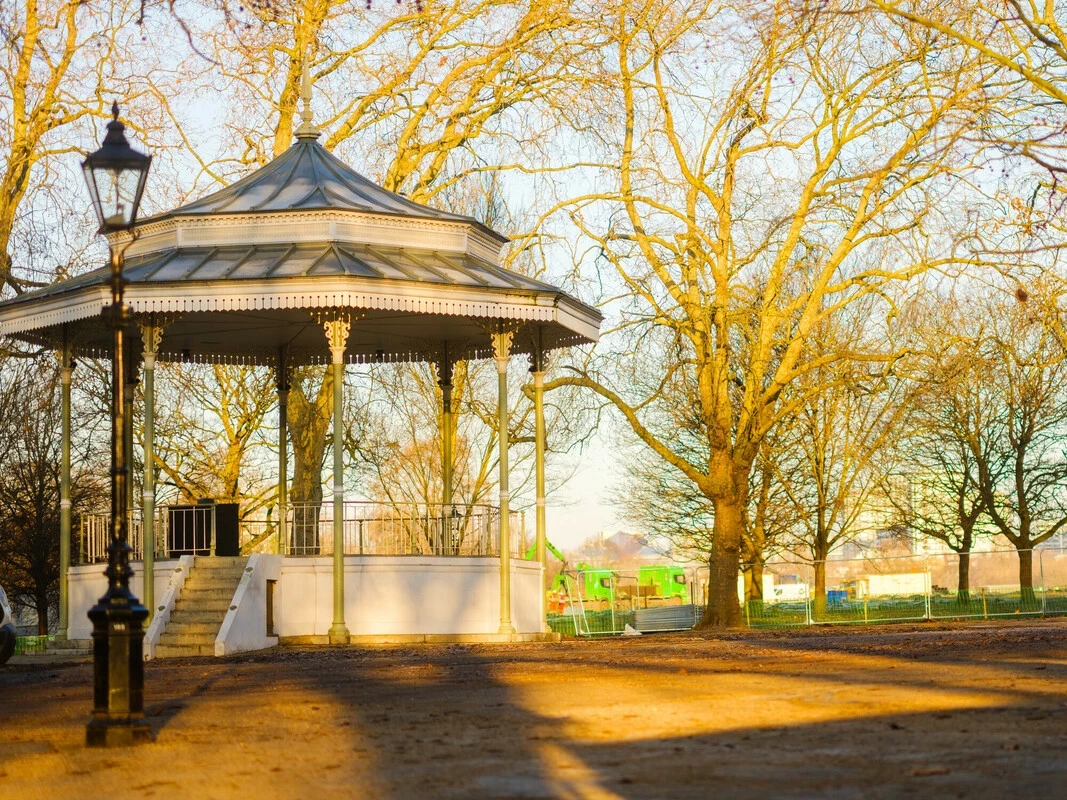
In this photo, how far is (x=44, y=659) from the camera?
24.5m

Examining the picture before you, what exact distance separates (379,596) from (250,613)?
2098 mm

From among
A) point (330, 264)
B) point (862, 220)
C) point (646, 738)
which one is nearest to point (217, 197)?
point (330, 264)

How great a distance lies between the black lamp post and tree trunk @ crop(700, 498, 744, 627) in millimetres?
22823

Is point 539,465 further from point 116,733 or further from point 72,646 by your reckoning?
point 116,733

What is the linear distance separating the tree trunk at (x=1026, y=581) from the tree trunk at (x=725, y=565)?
7551mm

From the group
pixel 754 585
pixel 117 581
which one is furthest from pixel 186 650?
pixel 754 585

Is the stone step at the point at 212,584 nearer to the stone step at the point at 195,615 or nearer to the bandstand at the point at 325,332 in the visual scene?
the bandstand at the point at 325,332

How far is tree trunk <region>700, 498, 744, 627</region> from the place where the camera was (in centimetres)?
3322

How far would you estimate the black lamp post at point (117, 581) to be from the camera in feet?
35.4

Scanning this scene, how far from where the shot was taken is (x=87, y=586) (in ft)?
83.8

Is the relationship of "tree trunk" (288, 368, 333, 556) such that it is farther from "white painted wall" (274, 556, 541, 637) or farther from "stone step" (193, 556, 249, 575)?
"white painted wall" (274, 556, 541, 637)

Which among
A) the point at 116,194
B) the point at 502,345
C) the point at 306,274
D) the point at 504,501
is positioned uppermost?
the point at 306,274

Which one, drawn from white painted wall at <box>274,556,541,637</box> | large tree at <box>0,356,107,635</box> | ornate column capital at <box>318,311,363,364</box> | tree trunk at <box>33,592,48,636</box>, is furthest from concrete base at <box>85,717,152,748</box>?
tree trunk at <box>33,592,48,636</box>

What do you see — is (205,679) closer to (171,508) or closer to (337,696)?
Result: (337,696)
